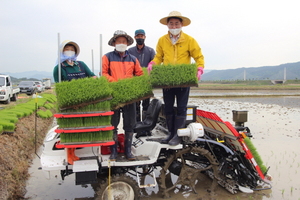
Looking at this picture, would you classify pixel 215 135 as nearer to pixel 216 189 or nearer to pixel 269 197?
pixel 216 189

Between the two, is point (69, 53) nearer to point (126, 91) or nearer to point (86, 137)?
point (126, 91)

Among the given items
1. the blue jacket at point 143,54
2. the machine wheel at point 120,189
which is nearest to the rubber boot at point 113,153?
the machine wheel at point 120,189

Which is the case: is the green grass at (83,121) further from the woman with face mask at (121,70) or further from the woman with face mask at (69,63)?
the woman with face mask at (69,63)

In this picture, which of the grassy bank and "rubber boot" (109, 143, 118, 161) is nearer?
"rubber boot" (109, 143, 118, 161)

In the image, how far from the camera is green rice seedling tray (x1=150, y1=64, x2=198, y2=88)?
3844mm

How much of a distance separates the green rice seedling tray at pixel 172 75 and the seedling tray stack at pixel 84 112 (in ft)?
2.46

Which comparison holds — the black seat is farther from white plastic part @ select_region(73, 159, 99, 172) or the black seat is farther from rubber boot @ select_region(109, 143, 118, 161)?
white plastic part @ select_region(73, 159, 99, 172)

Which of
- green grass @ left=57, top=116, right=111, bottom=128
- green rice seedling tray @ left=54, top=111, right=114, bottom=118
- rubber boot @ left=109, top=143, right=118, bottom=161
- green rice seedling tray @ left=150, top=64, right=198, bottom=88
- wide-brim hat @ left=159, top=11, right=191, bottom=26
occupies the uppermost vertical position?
wide-brim hat @ left=159, top=11, right=191, bottom=26

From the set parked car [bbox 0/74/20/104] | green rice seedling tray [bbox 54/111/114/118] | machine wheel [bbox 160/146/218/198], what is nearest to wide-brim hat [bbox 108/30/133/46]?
green rice seedling tray [bbox 54/111/114/118]

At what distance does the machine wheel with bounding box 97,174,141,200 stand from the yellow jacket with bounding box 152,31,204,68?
2.02 m

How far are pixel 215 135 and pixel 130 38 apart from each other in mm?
2571

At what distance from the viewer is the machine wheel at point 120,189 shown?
367cm

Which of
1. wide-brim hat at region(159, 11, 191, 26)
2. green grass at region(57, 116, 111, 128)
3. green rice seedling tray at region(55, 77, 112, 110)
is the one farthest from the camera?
wide-brim hat at region(159, 11, 191, 26)

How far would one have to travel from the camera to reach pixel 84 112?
3.44 meters
